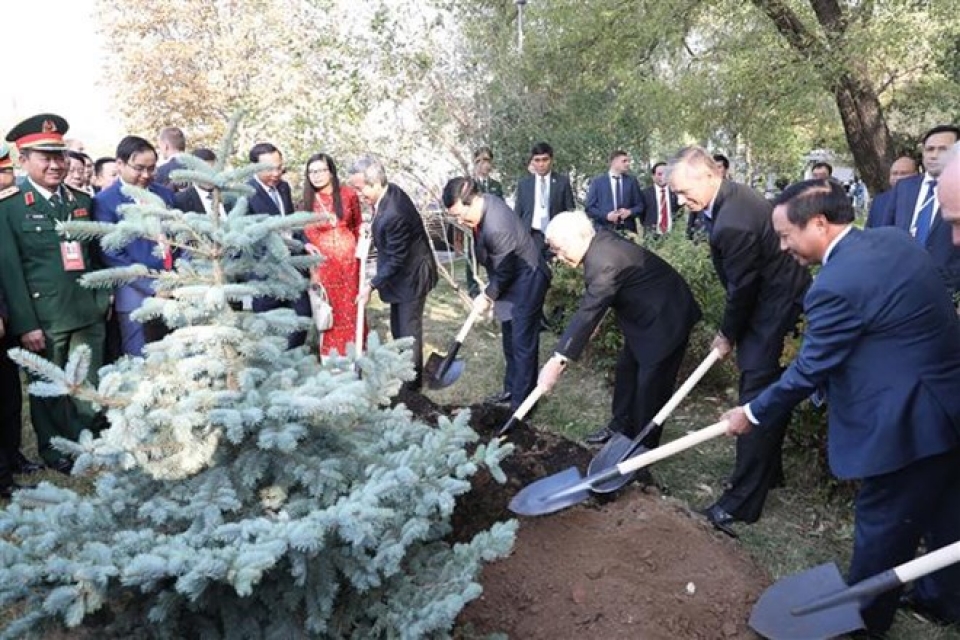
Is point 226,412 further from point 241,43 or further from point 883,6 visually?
point 241,43

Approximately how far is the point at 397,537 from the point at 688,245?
4551 millimetres

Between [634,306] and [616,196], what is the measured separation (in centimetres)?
479

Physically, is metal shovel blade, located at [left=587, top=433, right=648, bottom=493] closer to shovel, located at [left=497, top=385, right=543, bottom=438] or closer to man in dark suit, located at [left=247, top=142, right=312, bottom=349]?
shovel, located at [left=497, top=385, right=543, bottom=438]

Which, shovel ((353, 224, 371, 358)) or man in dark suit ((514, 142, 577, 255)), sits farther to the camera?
man in dark suit ((514, 142, 577, 255))

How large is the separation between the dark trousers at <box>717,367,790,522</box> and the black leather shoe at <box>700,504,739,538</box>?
31 mm

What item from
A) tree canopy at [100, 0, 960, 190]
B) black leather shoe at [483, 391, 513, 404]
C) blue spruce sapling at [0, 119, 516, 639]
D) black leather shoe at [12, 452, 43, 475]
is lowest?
black leather shoe at [483, 391, 513, 404]

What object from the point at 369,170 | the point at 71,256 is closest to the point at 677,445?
the point at 369,170

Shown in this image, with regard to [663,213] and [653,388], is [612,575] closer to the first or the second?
[653,388]

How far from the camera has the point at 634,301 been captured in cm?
403

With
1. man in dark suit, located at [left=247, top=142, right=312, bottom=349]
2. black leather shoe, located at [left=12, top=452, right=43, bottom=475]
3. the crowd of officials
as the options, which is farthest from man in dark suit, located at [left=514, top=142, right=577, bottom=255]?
black leather shoe, located at [left=12, top=452, right=43, bottom=475]

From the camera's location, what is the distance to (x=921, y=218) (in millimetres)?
4621

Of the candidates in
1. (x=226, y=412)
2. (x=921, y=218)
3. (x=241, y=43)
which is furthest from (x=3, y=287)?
(x=241, y=43)

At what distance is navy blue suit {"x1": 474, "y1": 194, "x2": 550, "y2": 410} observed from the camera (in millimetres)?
4949

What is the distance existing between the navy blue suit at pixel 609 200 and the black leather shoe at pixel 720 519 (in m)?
5.32
